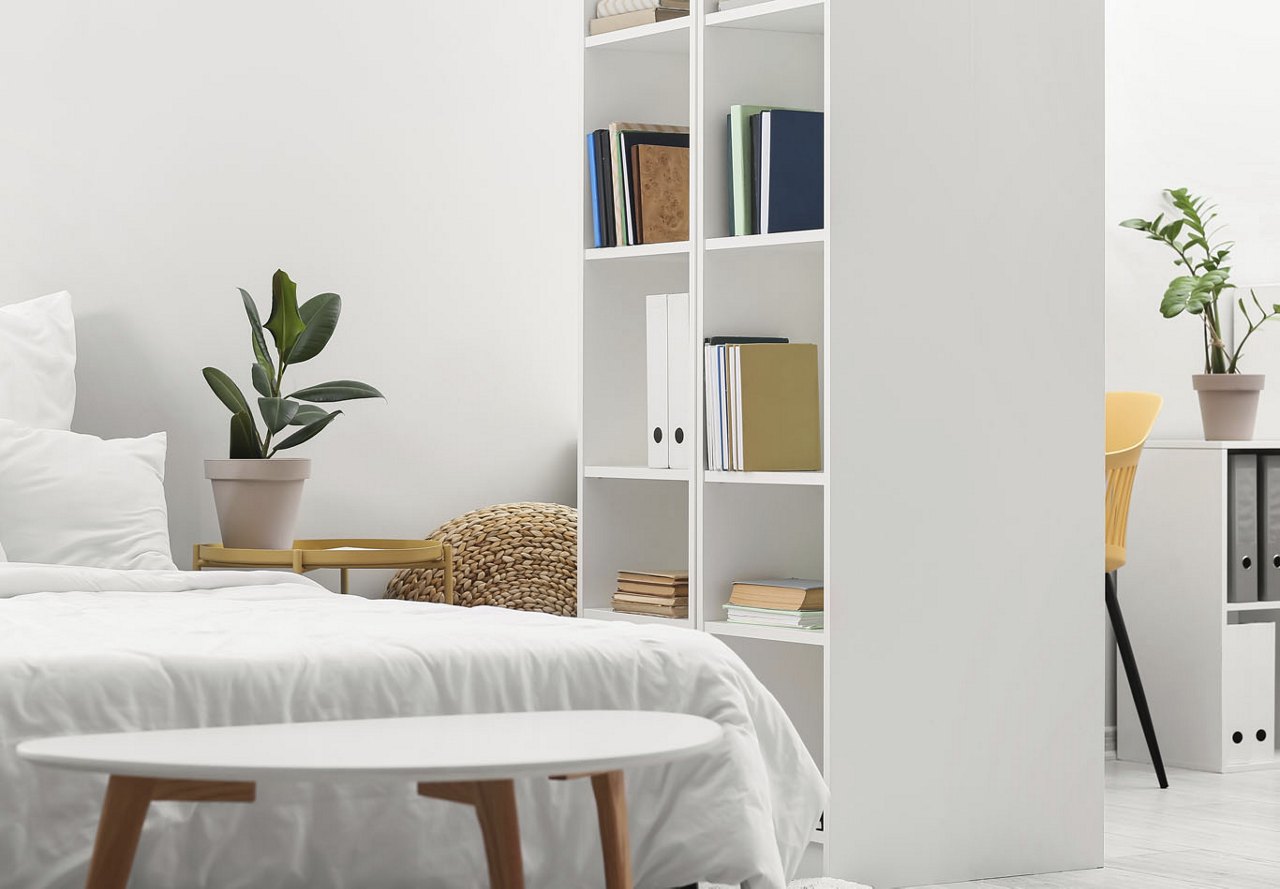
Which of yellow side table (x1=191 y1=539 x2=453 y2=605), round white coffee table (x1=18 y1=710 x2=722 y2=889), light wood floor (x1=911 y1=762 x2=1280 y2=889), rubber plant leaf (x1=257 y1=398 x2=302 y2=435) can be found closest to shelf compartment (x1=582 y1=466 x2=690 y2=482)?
yellow side table (x1=191 y1=539 x2=453 y2=605)

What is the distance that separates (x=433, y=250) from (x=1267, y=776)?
2.63m

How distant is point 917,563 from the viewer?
3.20 metres

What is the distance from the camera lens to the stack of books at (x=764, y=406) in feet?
10.9

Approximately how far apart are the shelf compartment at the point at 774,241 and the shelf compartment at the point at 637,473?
47cm

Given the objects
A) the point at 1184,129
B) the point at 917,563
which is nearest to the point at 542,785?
the point at 917,563

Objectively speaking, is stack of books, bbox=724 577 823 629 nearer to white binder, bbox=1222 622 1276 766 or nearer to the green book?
the green book

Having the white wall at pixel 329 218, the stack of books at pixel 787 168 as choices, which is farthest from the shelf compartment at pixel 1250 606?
the stack of books at pixel 787 168

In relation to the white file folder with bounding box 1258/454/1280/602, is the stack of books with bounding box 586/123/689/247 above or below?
above

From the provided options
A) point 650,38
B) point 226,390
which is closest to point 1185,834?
point 650,38

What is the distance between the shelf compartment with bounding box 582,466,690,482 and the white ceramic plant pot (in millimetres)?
659

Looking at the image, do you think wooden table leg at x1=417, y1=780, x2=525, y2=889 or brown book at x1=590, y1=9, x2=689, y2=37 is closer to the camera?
wooden table leg at x1=417, y1=780, x2=525, y2=889

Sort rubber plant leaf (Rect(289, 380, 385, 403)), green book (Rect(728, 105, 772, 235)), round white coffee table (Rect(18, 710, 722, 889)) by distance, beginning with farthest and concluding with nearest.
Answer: rubber plant leaf (Rect(289, 380, 385, 403)) → green book (Rect(728, 105, 772, 235)) → round white coffee table (Rect(18, 710, 722, 889))

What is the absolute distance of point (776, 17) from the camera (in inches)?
132

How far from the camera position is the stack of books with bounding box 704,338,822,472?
10.9ft
